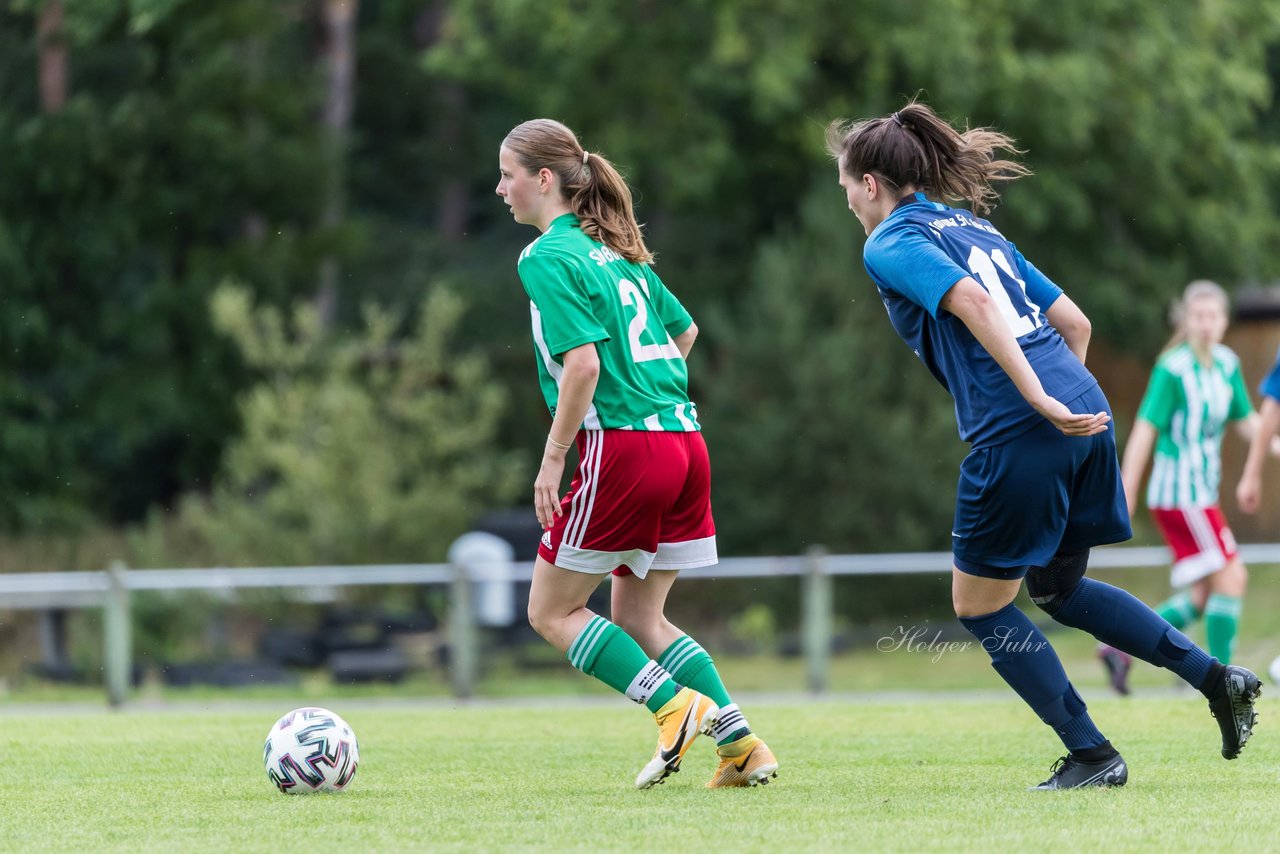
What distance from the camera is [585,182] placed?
5355mm

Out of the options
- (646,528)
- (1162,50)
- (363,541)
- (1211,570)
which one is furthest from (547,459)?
(1162,50)

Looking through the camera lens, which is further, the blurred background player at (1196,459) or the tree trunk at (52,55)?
the tree trunk at (52,55)

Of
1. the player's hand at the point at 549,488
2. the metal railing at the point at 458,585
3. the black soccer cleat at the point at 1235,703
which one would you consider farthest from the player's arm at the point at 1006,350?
the metal railing at the point at 458,585

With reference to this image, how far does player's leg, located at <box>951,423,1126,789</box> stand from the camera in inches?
187

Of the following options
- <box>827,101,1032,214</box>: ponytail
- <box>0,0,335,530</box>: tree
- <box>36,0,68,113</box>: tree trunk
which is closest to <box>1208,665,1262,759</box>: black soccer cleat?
<box>827,101,1032,214</box>: ponytail

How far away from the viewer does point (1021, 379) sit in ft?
15.1

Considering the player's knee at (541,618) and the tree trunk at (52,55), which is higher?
the tree trunk at (52,55)

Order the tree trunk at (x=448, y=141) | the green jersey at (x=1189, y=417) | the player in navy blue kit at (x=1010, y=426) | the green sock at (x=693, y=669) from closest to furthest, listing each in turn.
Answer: the player in navy blue kit at (x=1010, y=426), the green sock at (x=693, y=669), the green jersey at (x=1189, y=417), the tree trunk at (x=448, y=141)

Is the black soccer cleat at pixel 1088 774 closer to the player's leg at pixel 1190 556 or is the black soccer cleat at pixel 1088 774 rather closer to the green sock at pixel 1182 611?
the player's leg at pixel 1190 556

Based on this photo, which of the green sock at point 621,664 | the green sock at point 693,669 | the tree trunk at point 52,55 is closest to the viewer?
the green sock at point 621,664

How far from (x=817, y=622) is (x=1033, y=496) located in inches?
280

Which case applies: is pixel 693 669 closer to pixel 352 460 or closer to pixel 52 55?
pixel 352 460

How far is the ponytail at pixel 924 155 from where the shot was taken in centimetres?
507

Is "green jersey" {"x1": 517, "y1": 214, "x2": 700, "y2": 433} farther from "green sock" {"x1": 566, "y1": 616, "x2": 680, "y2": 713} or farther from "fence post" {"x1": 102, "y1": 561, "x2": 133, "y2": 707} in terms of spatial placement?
"fence post" {"x1": 102, "y1": 561, "x2": 133, "y2": 707}
